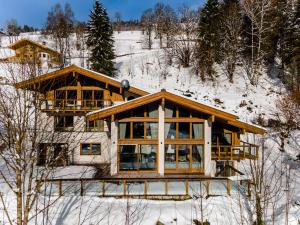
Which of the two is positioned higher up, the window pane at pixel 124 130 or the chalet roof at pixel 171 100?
the chalet roof at pixel 171 100

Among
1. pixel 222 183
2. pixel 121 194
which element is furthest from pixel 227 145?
pixel 121 194

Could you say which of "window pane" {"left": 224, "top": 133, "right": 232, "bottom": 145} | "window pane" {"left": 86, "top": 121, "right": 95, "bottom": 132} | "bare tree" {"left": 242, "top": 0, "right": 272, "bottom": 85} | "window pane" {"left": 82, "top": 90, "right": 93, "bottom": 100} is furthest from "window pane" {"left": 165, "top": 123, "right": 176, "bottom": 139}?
"bare tree" {"left": 242, "top": 0, "right": 272, "bottom": 85}

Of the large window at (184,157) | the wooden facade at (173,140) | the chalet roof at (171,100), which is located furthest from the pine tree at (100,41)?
the large window at (184,157)

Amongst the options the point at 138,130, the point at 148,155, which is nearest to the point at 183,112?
the point at 138,130

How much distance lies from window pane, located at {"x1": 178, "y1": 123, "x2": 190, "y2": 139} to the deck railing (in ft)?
9.90

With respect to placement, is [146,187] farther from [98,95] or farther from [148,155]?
[98,95]

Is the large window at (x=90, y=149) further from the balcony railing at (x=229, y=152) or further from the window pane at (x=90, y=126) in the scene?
the balcony railing at (x=229, y=152)

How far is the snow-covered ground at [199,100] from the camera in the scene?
33.9 ft

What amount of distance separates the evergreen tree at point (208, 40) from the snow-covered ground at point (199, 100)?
1.78 metres

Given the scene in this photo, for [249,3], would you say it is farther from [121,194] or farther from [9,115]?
[9,115]

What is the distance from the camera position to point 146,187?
12211 mm

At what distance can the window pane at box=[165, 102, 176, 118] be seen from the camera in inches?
600

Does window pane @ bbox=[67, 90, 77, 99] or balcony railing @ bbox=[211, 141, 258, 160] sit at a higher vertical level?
window pane @ bbox=[67, 90, 77, 99]

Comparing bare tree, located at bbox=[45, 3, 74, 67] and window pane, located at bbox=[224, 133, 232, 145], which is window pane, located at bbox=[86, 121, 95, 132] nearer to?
window pane, located at bbox=[224, 133, 232, 145]
